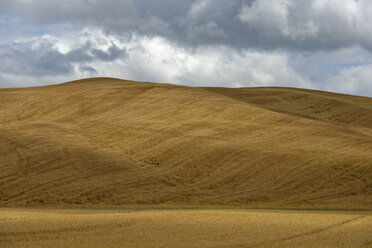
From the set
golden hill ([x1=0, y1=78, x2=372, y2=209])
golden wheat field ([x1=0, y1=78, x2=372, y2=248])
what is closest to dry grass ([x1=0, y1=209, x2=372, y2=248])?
golden wheat field ([x1=0, y1=78, x2=372, y2=248])

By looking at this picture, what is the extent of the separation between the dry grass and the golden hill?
7298 mm

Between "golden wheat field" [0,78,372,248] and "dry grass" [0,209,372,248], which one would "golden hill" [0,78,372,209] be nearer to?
"golden wheat field" [0,78,372,248]

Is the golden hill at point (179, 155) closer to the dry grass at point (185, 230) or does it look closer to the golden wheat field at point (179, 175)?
the golden wheat field at point (179, 175)

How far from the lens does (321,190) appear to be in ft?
103

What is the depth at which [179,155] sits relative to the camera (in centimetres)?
3566

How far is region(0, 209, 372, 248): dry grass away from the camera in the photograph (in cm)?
1692

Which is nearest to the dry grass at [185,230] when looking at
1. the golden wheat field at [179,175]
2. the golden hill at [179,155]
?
the golden wheat field at [179,175]

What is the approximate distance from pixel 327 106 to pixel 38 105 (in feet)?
98.6

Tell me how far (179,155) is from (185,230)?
1669cm

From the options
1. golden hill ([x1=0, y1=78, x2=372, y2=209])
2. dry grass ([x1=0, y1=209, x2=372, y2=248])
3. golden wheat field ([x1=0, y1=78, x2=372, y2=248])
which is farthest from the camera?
golden hill ([x1=0, y1=78, x2=372, y2=209])

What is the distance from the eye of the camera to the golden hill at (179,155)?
30406mm

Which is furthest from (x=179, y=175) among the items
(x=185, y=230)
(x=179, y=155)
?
(x=185, y=230)

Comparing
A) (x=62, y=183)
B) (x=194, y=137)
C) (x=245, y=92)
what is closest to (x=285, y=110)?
(x=245, y=92)

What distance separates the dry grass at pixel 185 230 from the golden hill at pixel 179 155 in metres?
7.30
